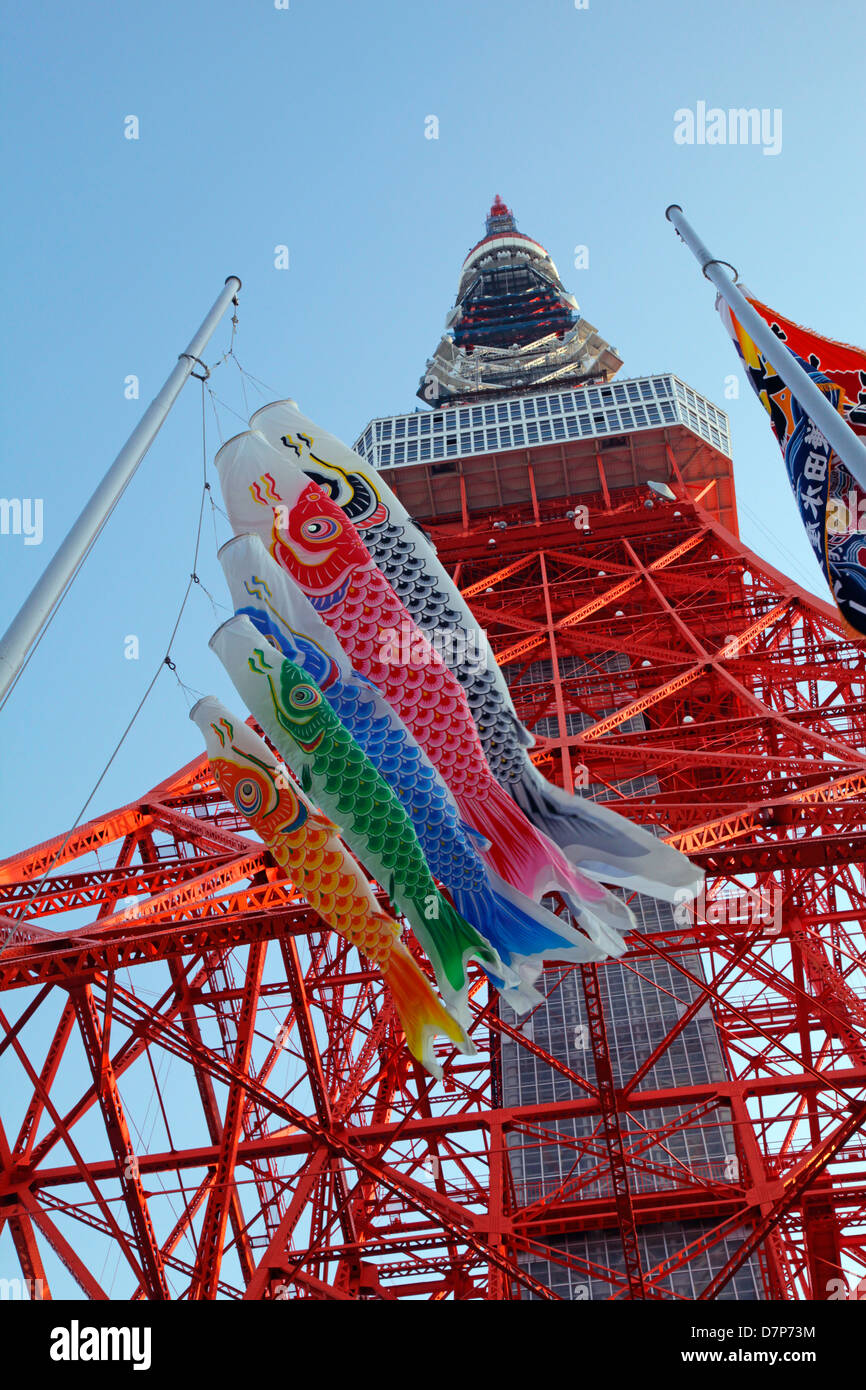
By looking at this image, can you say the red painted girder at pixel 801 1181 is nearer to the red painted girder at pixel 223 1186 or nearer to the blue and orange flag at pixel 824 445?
the red painted girder at pixel 223 1186

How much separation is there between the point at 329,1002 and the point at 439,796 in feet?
44.5

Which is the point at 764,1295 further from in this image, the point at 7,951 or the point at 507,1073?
the point at 7,951

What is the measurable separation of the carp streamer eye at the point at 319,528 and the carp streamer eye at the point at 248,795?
241 centimetres

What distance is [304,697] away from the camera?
492 inches

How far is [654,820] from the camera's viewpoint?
1920 cm

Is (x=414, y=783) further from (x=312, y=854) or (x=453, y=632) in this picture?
(x=453, y=632)

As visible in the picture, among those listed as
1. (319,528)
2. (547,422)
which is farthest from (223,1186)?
(547,422)

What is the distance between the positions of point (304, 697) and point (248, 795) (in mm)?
1879

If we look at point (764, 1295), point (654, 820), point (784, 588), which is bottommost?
point (764, 1295)

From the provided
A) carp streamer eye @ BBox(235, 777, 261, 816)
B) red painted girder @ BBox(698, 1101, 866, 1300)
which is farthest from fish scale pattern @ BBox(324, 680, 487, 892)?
red painted girder @ BBox(698, 1101, 866, 1300)

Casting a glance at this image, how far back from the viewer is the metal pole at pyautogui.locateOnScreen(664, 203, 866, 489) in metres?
9.40

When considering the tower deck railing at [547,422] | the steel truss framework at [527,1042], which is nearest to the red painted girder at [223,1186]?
the steel truss framework at [527,1042]

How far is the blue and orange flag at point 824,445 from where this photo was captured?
1120 centimetres
